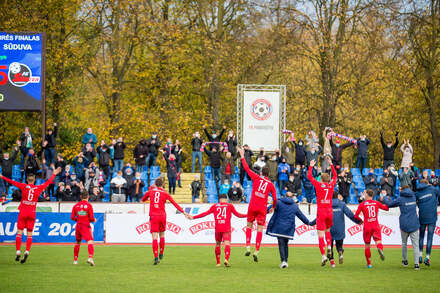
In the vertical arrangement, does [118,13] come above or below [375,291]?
above

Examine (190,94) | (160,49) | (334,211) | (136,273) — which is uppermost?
(160,49)

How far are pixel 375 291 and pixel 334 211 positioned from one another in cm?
494

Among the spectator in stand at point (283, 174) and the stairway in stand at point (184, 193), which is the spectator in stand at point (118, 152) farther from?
the spectator in stand at point (283, 174)

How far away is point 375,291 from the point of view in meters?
11.8

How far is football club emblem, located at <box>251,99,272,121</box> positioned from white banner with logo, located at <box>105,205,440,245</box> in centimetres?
825

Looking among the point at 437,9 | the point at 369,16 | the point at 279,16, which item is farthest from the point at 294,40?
the point at 437,9

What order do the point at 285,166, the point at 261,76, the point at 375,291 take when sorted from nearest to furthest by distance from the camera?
1. the point at 375,291
2. the point at 285,166
3. the point at 261,76

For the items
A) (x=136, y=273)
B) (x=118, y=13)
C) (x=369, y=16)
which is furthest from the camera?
(x=118, y=13)

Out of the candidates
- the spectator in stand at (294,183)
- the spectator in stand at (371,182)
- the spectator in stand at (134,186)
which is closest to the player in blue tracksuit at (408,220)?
the spectator in stand at (294,183)

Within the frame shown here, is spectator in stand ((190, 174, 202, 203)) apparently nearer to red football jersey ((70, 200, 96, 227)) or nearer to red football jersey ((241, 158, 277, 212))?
red football jersey ((241, 158, 277, 212))

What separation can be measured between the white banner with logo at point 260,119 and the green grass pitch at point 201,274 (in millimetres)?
11832

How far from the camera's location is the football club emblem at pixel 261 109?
3092 cm

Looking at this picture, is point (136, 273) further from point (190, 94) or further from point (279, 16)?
point (190, 94)

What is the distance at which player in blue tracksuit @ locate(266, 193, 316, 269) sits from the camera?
15.5 metres
